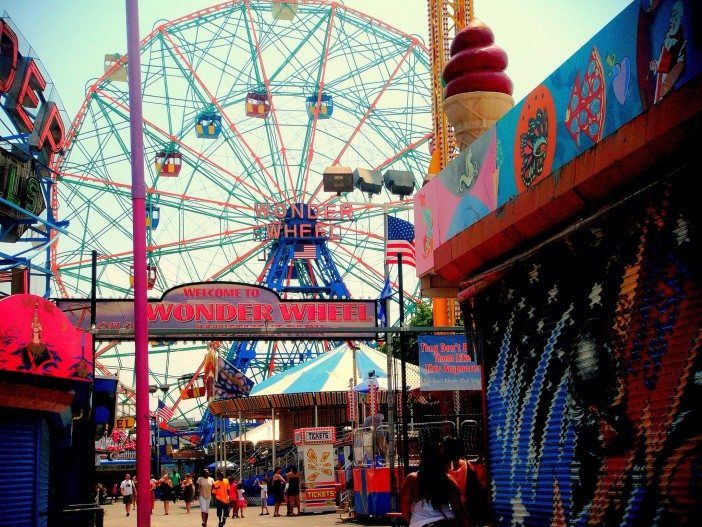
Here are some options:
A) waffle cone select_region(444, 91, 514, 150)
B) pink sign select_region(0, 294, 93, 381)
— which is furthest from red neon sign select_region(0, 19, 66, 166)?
waffle cone select_region(444, 91, 514, 150)

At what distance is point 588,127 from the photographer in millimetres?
8031

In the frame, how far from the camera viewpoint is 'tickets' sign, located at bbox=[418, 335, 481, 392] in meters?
16.8

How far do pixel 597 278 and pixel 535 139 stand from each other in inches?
64.1

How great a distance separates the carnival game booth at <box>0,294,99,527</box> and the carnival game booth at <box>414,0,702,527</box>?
17.5ft

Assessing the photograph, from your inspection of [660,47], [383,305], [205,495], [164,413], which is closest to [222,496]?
[205,495]

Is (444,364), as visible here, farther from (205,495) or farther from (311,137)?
(311,137)

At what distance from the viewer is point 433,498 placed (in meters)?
7.47

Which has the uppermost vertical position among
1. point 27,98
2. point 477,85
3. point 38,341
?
point 27,98

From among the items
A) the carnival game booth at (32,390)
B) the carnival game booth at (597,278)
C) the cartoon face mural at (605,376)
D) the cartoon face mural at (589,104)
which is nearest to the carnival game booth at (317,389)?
the carnival game booth at (32,390)

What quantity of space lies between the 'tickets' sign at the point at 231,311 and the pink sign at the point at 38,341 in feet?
28.2

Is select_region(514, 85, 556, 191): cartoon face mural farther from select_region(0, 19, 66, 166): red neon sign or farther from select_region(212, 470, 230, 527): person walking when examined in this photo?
select_region(212, 470, 230, 527): person walking

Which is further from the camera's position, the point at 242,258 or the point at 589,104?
the point at 242,258

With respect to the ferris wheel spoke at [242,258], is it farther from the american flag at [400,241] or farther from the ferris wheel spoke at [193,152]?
the american flag at [400,241]

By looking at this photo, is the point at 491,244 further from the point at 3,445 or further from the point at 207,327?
the point at 207,327
